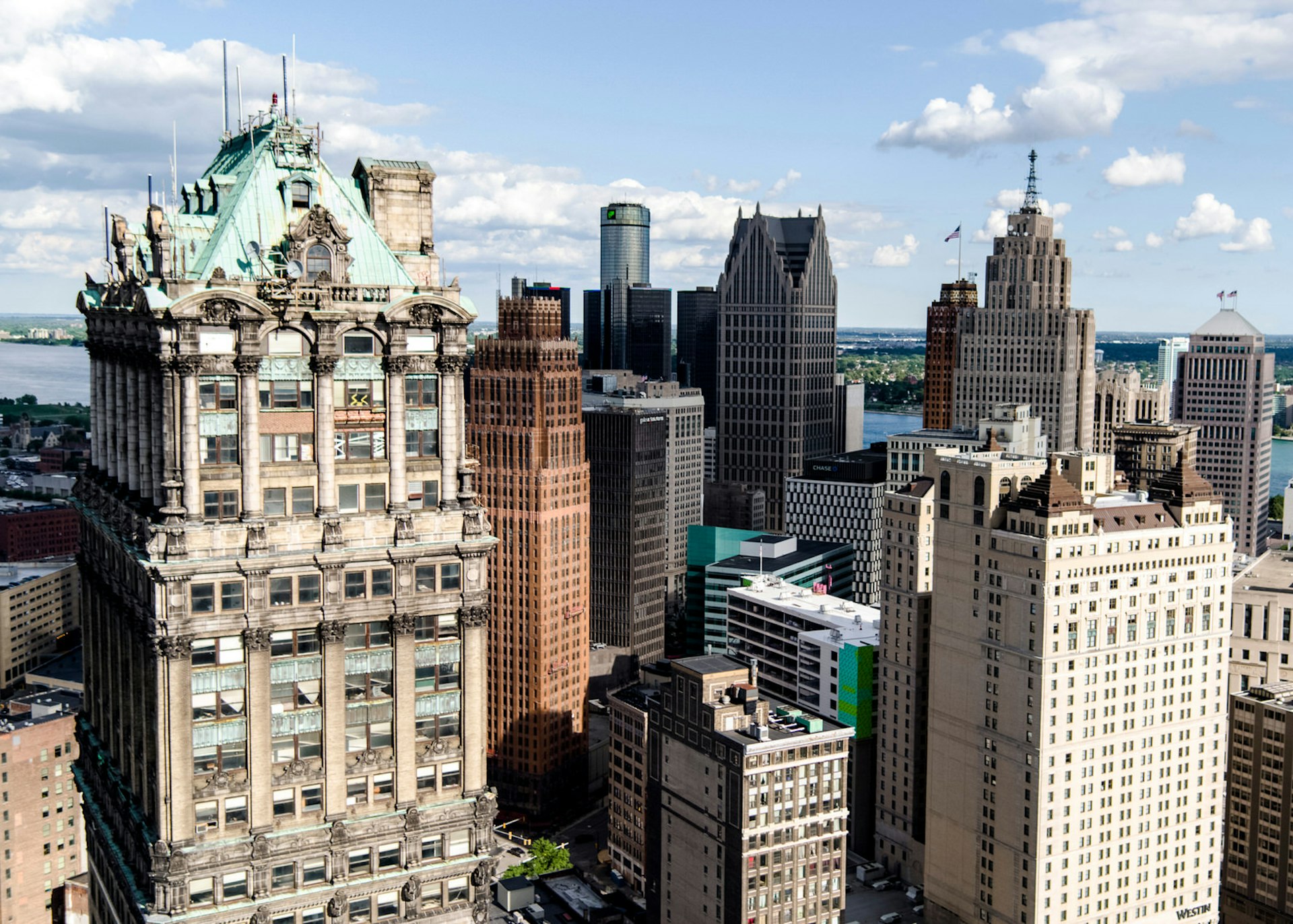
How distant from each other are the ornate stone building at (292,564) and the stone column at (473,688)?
0.58 feet

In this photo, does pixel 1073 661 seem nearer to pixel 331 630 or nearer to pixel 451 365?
pixel 451 365

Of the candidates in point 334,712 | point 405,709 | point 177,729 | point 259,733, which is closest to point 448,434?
point 405,709

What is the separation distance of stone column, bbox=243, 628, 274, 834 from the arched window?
18905mm

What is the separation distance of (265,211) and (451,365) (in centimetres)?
1509

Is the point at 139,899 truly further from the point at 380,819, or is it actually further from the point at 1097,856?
the point at 1097,856

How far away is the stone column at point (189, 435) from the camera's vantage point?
79.6 meters

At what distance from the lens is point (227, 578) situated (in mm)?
80375

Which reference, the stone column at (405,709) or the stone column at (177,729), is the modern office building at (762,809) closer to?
the stone column at (405,709)

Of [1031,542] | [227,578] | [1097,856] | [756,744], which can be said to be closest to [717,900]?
[756,744]

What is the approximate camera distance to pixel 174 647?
78.8 m

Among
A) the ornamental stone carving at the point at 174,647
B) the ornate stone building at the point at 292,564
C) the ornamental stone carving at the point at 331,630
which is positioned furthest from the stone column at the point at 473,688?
the ornamental stone carving at the point at 174,647

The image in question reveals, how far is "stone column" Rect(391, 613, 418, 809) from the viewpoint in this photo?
84.9m

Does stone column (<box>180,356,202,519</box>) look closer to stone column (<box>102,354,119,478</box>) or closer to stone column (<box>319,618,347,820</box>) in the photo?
stone column (<box>319,618,347,820</box>)

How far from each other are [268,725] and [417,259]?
31428mm
